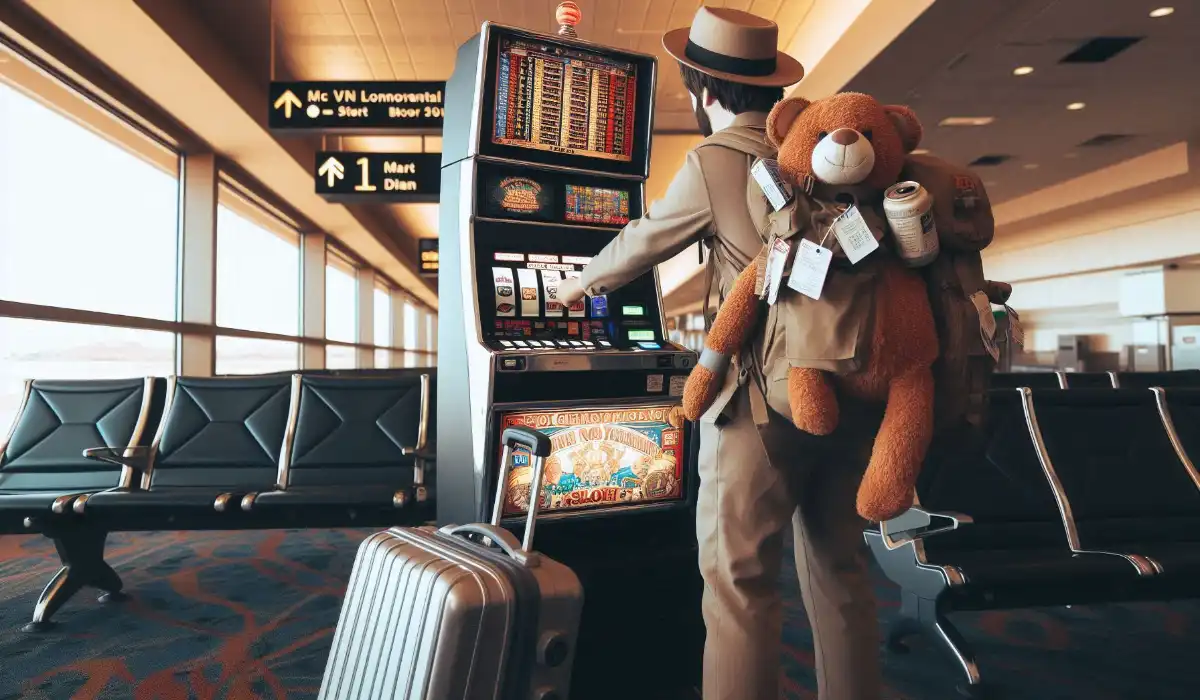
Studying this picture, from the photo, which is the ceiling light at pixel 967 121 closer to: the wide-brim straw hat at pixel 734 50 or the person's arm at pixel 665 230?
the wide-brim straw hat at pixel 734 50

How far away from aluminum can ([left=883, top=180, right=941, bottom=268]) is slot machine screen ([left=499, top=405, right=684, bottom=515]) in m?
1.02

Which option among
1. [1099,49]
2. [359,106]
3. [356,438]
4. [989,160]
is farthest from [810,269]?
[989,160]

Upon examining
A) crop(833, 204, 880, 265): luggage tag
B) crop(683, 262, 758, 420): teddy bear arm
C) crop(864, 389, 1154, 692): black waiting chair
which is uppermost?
crop(833, 204, 880, 265): luggage tag

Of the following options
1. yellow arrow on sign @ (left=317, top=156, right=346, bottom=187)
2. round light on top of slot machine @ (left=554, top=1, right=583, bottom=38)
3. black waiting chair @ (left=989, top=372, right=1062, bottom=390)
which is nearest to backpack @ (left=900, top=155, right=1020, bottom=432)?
round light on top of slot machine @ (left=554, top=1, right=583, bottom=38)

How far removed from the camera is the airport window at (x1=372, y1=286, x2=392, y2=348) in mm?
15408

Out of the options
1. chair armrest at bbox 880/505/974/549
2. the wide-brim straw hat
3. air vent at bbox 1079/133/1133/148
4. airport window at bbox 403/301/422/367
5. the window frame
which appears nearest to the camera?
the wide-brim straw hat

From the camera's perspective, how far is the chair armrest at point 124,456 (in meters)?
3.19

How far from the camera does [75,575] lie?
3119 millimetres

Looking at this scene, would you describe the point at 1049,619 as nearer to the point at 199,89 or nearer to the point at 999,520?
the point at 999,520

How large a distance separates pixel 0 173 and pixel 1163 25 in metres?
7.02

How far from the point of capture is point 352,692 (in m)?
1.54

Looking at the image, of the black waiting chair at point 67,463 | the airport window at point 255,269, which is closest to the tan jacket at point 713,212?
the black waiting chair at point 67,463

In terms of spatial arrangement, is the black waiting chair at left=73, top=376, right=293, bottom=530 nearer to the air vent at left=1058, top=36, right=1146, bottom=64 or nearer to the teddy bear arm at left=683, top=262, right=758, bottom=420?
the teddy bear arm at left=683, top=262, right=758, bottom=420

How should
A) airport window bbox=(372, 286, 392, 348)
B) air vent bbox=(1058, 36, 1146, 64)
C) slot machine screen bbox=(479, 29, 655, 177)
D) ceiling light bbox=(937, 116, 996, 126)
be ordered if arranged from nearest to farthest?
slot machine screen bbox=(479, 29, 655, 177), air vent bbox=(1058, 36, 1146, 64), ceiling light bbox=(937, 116, 996, 126), airport window bbox=(372, 286, 392, 348)
